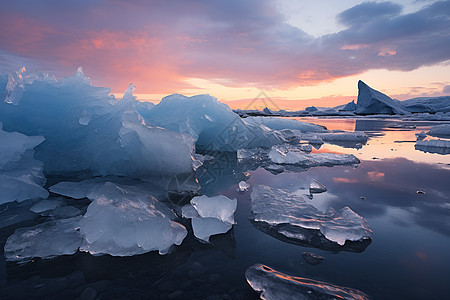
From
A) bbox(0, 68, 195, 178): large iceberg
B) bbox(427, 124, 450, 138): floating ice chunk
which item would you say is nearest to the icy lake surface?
bbox(0, 68, 195, 178): large iceberg

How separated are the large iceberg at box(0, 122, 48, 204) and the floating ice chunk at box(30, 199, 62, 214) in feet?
0.78

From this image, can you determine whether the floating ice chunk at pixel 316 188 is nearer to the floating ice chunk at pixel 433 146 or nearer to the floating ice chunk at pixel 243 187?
the floating ice chunk at pixel 243 187

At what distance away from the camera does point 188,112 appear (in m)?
4.64

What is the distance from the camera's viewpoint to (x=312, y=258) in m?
1.36

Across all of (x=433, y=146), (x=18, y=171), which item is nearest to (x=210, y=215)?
(x=18, y=171)

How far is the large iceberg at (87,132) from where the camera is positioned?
323 cm

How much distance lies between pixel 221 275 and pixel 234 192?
4.71 ft

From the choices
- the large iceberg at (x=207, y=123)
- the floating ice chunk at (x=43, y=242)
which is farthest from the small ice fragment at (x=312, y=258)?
the large iceberg at (x=207, y=123)

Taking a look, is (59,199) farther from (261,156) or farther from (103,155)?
(261,156)

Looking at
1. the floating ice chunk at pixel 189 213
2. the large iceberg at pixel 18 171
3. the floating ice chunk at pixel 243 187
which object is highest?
the large iceberg at pixel 18 171

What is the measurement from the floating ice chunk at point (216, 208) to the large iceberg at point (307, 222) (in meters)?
0.24

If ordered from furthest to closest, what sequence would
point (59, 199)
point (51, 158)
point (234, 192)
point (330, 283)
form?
point (51, 158)
point (234, 192)
point (59, 199)
point (330, 283)

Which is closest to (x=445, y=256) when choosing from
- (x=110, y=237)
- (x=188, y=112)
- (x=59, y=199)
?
(x=110, y=237)

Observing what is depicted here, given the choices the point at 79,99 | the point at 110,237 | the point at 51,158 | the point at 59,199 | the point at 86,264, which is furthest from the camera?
the point at 79,99
